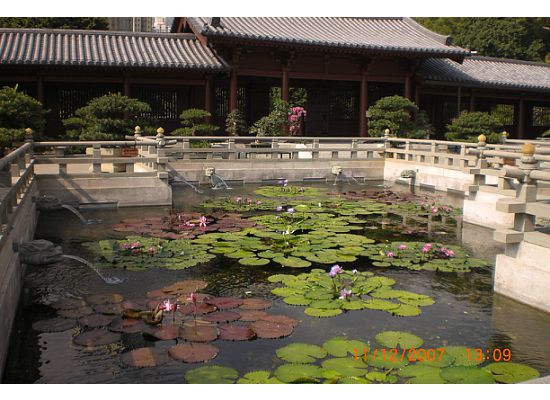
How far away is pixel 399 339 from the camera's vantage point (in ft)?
18.5

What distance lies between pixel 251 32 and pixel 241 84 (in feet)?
12.5

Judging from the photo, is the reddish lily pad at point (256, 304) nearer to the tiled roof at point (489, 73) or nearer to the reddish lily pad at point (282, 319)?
the reddish lily pad at point (282, 319)

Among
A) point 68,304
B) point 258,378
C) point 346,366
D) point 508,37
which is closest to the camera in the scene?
point 258,378

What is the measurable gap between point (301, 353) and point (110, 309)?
2.30 meters

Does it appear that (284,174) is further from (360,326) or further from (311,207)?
(360,326)

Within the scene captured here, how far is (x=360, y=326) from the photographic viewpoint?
6051 mm

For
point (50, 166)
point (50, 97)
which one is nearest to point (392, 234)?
point (50, 166)

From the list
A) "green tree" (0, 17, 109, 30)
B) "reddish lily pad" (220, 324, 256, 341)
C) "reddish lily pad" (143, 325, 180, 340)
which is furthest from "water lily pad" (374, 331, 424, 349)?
"green tree" (0, 17, 109, 30)

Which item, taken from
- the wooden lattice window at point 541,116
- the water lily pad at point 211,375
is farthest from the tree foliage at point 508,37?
the water lily pad at point 211,375

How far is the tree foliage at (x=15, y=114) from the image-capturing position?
1449 centimetres

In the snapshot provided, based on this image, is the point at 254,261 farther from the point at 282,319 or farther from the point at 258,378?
the point at 258,378

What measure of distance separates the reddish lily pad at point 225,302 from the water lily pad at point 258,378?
1.68 metres

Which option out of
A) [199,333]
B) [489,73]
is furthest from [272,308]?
[489,73]

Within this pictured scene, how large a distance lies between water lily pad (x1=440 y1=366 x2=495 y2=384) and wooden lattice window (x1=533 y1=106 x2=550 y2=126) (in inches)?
1147
